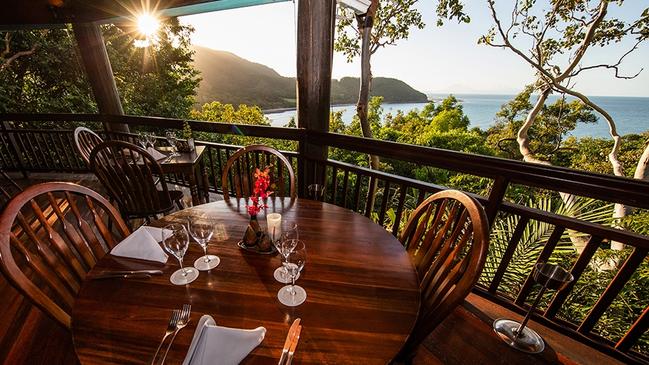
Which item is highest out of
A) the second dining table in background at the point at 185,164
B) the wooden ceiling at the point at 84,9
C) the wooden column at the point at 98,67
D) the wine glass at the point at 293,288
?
the wooden ceiling at the point at 84,9

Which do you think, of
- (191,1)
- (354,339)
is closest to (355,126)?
(191,1)

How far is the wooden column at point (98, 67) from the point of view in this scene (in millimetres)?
3432

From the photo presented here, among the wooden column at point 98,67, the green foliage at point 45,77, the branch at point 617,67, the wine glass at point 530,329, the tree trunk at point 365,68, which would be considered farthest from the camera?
the green foliage at point 45,77

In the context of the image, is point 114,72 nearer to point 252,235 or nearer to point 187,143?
point 187,143

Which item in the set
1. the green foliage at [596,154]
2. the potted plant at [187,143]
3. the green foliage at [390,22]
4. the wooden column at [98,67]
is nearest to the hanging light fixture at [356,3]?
the potted plant at [187,143]

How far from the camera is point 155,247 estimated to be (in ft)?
3.29

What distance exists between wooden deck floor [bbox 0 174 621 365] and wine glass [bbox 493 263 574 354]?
0.12ft

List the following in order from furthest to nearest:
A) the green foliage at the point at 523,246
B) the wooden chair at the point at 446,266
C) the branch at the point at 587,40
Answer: the branch at the point at 587,40 < the green foliage at the point at 523,246 < the wooden chair at the point at 446,266

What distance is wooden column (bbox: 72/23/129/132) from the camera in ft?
11.3

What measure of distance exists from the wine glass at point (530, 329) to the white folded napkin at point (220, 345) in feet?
4.36

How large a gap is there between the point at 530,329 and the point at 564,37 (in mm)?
9601

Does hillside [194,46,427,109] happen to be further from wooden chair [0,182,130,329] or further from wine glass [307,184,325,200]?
wooden chair [0,182,130,329]

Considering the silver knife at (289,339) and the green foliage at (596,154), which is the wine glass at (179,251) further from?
the green foliage at (596,154)

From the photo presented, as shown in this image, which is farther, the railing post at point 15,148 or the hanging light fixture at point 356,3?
the railing post at point 15,148
